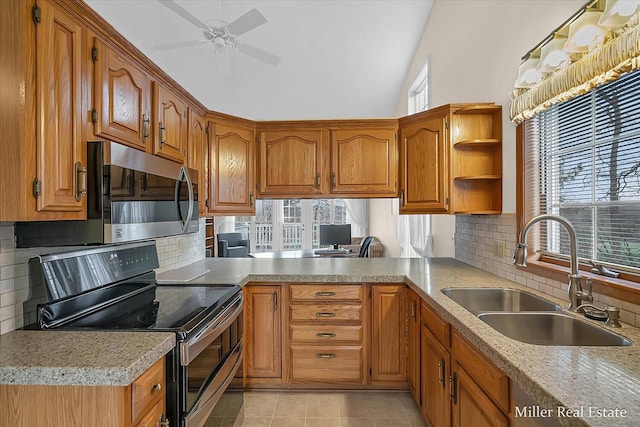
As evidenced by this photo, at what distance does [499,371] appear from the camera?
1062 millimetres

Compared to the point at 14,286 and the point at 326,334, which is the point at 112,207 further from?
the point at 326,334

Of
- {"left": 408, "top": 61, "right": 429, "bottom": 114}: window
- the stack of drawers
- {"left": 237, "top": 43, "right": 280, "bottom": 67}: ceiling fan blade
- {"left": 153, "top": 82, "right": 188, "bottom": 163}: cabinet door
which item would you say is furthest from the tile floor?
{"left": 408, "top": 61, "right": 429, "bottom": 114}: window

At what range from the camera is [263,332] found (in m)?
2.37

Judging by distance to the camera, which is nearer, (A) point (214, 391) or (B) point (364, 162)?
(A) point (214, 391)

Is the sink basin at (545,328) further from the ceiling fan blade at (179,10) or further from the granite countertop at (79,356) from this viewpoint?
the ceiling fan blade at (179,10)

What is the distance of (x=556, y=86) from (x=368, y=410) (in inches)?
84.3

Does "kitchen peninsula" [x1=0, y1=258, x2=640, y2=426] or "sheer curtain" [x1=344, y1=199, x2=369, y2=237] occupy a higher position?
"sheer curtain" [x1=344, y1=199, x2=369, y2=237]

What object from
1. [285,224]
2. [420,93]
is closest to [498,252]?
[420,93]

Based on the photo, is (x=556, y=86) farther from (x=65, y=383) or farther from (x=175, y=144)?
(x=65, y=383)

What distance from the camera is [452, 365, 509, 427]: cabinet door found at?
109cm

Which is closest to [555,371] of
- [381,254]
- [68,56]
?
[68,56]

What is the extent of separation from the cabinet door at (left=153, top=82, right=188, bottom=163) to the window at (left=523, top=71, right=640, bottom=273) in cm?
211

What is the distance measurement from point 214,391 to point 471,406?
1.10 meters

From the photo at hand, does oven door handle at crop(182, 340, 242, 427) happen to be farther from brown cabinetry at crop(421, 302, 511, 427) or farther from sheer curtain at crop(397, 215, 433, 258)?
sheer curtain at crop(397, 215, 433, 258)
